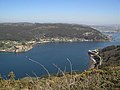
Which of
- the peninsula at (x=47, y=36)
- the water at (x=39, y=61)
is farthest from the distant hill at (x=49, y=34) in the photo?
the water at (x=39, y=61)

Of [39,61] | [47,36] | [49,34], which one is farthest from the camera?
[49,34]

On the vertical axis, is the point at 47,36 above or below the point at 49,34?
below

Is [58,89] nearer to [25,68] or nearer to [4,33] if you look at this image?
[25,68]

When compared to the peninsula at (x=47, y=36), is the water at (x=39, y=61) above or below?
above

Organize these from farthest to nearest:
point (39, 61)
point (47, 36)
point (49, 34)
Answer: point (49, 34) < point (47, 36) < point (39, 61)

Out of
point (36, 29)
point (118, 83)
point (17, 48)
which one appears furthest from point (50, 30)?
point (118, 83)

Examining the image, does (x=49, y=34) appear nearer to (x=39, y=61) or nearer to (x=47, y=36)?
(x=47, y=36)

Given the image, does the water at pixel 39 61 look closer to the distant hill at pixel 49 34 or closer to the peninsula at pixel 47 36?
the peninsula at pixel 47 36

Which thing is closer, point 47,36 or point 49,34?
point 47,36

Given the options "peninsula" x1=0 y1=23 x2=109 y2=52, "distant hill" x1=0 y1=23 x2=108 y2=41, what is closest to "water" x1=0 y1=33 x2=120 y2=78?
"peninsula" x1=0 y1=23 x2=109 y2=52

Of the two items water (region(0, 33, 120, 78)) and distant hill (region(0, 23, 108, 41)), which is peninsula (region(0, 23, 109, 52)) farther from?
water (region(0, 33, 120, 78))

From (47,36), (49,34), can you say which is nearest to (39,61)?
(47,36)
